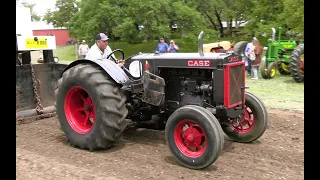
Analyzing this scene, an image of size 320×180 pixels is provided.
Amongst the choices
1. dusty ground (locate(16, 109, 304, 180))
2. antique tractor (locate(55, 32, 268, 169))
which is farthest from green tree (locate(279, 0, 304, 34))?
antique tractor (locate(55, 32, 268, 169))

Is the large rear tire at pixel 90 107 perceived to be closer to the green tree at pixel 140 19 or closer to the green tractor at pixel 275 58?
the green tractor at pixel 275 58

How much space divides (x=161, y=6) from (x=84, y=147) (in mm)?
17064

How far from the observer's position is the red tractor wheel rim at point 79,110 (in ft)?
17.0

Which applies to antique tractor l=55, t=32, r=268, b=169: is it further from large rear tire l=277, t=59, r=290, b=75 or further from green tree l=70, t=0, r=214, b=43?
green tree l=70, t=0, r=214, b=43

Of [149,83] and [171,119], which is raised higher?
[149,83]

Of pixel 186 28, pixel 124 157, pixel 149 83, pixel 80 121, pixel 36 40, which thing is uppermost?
pixel 186 28

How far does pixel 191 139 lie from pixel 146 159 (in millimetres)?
661

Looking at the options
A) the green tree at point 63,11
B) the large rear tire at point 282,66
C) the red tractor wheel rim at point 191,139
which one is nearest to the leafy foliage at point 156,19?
the large rear tire at point 282,66

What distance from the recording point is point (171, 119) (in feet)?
14.5

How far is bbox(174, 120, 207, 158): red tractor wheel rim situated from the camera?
4.32 m

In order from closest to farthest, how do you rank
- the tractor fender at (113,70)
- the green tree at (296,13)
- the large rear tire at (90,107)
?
1. the large rear tire at (90,107)
2. the tractor fender at (113,70)
3. the green tree at (296,13)

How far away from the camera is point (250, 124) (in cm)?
530
